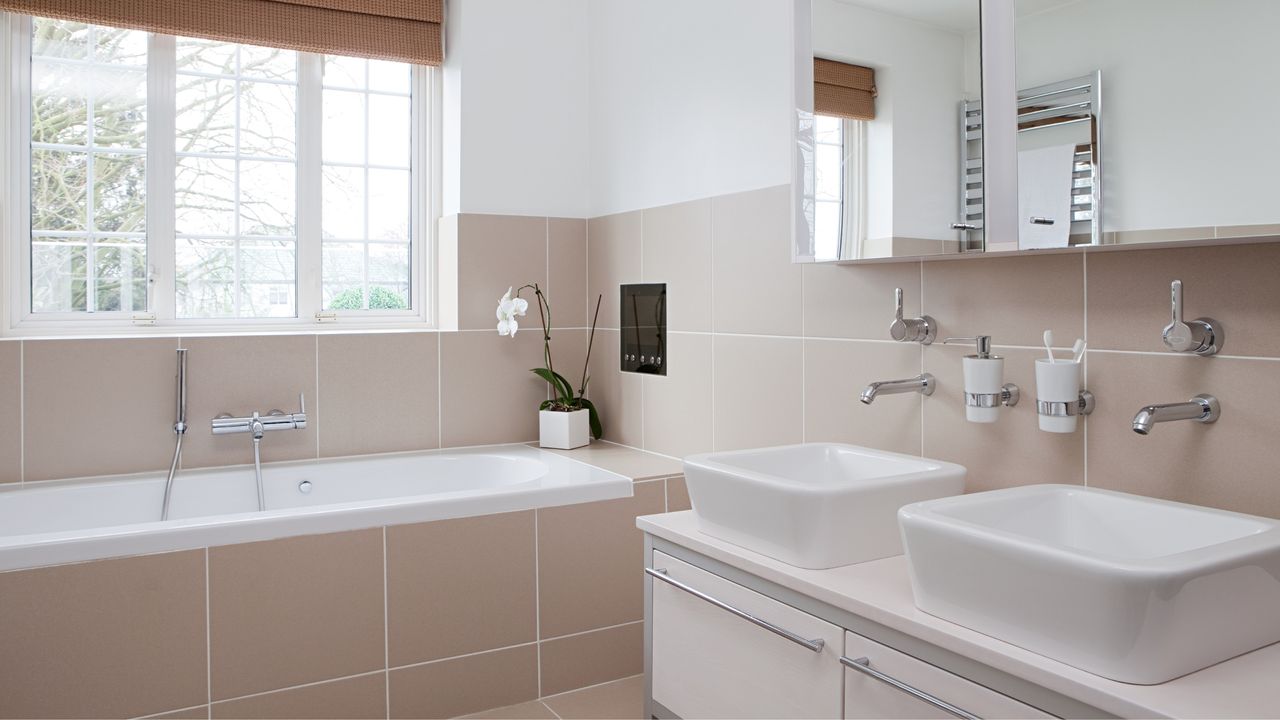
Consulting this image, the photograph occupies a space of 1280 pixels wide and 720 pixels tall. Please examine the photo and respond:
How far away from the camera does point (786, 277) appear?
2525 millimetres

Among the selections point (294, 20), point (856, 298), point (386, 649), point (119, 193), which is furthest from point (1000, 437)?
point (119, 193)

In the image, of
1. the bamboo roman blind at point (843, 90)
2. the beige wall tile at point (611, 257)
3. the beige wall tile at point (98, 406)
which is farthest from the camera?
the beige wall tile at point (611, 257)

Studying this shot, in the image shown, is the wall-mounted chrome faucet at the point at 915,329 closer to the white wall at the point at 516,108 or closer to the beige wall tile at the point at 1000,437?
the beige wall tile at the point at 1000,437

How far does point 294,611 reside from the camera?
7.54ft

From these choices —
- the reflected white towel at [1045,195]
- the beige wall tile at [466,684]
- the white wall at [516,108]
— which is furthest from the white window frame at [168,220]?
the reflected white towel at [1045,195]

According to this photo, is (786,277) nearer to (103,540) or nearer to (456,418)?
(456,418)

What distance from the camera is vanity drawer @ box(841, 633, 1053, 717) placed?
121cm

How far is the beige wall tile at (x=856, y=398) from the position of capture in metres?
2.12

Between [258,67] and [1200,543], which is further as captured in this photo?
[258,67]

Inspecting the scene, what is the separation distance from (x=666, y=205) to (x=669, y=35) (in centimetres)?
59

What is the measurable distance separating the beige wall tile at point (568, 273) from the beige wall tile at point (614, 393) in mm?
127

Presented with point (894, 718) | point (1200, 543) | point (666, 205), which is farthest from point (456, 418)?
point (1200, 543)

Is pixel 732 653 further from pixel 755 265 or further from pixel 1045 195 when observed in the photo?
pixel 755 265

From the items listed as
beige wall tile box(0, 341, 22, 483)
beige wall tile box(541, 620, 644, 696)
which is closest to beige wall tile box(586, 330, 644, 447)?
beige wall tile box(541, 620, 644, 696)
